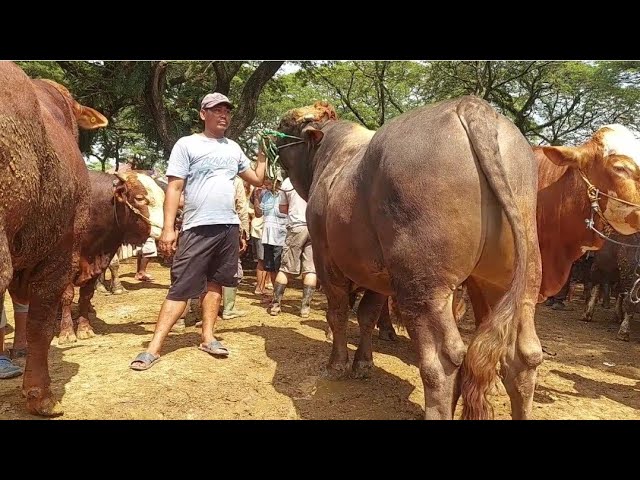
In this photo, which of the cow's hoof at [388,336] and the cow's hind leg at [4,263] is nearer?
the cow's hind leg at [4,263]

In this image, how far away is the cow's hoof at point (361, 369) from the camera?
4898mm

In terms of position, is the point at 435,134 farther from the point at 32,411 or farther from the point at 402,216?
the point at 32,411

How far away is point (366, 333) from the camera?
16.3 ft

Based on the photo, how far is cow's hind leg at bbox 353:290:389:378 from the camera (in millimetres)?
4938

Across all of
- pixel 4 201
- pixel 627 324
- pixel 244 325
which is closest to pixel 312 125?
pixel 244 325

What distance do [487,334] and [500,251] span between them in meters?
0.51

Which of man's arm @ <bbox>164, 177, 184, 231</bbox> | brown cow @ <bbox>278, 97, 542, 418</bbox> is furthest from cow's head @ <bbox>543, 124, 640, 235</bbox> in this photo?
man's arm @ <bbox>164, 177, 184, 231</bbox>

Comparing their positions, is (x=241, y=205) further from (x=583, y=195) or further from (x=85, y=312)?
(x=583, y=195)

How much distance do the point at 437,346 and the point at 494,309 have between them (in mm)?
416

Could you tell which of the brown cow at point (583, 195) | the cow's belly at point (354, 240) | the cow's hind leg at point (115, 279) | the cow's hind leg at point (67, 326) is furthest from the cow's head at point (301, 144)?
the cow's hind leg at point (115, 279)

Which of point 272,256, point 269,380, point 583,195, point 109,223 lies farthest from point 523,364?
point 272,256

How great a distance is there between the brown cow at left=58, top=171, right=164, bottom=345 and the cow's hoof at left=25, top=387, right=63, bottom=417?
2717 millimetres

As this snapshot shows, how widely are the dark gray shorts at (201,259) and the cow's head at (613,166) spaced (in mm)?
3134

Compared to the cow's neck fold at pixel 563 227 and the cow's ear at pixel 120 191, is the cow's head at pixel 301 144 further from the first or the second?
the cow's neck fold at pixel 563 227
